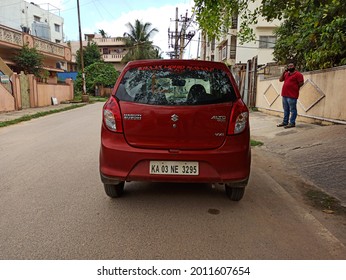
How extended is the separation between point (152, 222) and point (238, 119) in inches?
56.3

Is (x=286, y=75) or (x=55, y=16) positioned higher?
(x=55, y=16)

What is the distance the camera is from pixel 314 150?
6066 millimetres

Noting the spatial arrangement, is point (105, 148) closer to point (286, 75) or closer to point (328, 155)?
point (328, 155)

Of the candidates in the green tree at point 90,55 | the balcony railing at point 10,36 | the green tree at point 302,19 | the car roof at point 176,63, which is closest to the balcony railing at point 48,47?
the balcony railing at point 10,36

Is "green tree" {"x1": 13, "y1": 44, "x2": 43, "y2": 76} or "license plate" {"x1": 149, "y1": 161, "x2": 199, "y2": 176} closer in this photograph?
"license plate" {"x1": 149, "y1": 161, "x2": 199, "y2": 176}

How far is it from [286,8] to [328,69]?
12.0ft

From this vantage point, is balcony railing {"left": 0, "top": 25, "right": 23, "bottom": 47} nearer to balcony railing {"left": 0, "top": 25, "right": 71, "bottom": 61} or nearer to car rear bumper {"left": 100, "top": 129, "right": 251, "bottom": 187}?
balcony railing {"left": 0, "top": 25, "right": 71, "bottom": 61}

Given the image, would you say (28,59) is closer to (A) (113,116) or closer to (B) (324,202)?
(A) (113,116)

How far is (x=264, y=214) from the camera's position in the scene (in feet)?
11.1

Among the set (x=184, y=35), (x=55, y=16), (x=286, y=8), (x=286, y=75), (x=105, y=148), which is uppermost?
(x=55, y=16)

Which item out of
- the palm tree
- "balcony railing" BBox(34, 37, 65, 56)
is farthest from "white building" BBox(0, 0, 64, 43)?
the palm tree

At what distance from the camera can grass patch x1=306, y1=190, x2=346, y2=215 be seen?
3564mm

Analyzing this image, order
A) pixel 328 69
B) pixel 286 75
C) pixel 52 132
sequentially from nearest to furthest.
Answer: pixel 328 69
pixel 286 75
pixel 52 132

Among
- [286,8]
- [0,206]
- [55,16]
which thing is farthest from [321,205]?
[55,16]
